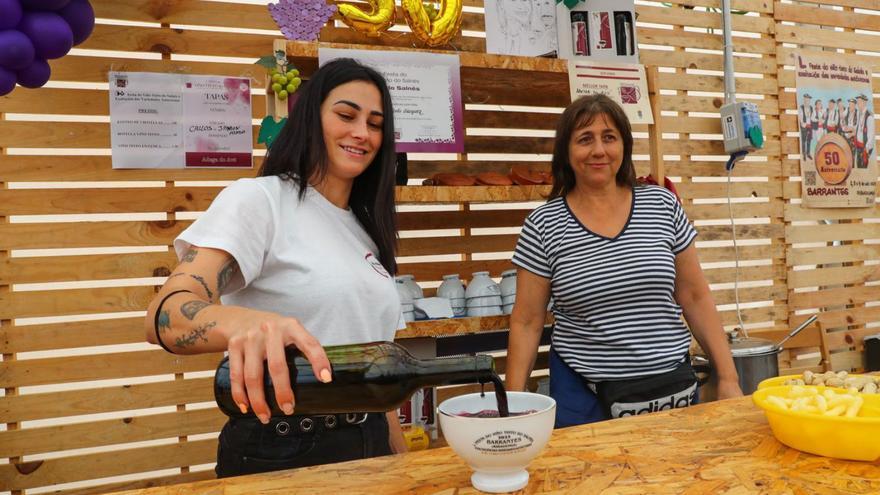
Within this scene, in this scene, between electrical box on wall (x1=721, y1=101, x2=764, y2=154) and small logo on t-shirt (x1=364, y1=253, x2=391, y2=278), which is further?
electrical box on wall (x1=721, y1=101, x2=764, y2=154)

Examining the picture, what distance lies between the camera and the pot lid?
8.75 feet

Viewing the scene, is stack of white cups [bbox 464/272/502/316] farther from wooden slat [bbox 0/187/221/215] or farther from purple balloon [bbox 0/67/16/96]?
purple balloon [bbox 0/67/16/96]

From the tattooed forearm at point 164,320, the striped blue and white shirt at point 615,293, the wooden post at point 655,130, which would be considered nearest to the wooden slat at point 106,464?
the striped blue and white shirt at point 615,293

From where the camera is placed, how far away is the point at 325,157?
1.52m

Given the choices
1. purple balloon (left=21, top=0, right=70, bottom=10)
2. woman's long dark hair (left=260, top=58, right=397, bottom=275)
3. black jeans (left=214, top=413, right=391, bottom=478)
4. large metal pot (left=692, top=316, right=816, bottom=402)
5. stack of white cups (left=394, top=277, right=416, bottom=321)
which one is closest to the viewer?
black jeans (left=214, top=413, right=391, bottom=478)

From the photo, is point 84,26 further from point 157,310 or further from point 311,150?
point 157,310

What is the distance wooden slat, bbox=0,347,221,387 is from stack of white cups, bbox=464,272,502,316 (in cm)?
109

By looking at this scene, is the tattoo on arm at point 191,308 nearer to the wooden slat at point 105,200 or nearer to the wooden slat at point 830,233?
the wooden slat at point 105,200

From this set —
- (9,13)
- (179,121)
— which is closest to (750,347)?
(179,121)

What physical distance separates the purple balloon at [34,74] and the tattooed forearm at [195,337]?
1546 mm

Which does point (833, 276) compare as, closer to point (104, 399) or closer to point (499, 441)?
point (499, 441)

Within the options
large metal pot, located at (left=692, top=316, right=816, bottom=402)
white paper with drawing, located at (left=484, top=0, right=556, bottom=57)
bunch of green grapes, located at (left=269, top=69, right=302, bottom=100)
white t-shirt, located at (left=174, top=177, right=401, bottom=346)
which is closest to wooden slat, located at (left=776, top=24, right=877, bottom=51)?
white paper with drawing, located at (left=484, top=0, right=556, bottom=57)

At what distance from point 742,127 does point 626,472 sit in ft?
9.67

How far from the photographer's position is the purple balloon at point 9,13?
6.23 ft
